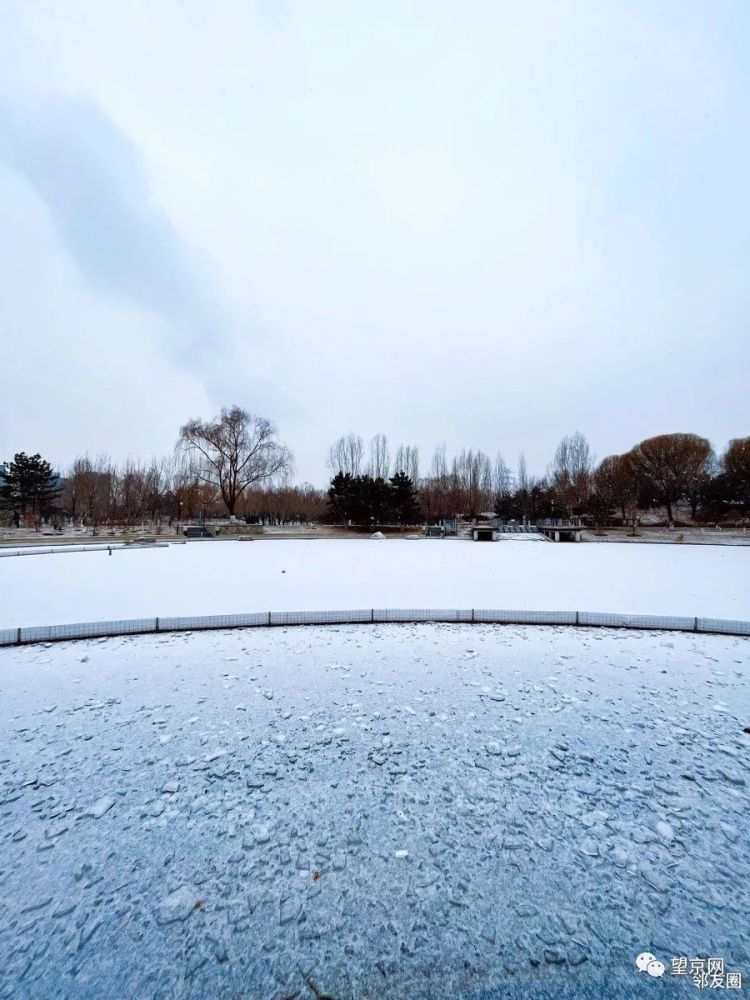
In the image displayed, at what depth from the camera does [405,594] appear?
27.1 feet

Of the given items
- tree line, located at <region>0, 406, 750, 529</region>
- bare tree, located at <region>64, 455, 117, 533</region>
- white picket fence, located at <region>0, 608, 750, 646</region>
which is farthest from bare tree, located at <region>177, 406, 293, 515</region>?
white picket fence, located at <region>0, 608, 750, 646</region>

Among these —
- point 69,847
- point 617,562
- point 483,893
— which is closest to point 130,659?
point 69,847

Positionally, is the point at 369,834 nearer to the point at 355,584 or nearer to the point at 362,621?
the point at 362,621

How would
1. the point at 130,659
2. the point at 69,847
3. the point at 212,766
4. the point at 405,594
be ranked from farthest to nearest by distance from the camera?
the point at 405,594 → the point at 130,659 → the point at 212,766 → the point at 69,847

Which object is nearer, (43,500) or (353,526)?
(353,526)

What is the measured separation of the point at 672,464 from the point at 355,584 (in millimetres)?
37470

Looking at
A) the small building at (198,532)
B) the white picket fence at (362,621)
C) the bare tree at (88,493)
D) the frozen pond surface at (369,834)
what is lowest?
the frozen pond surface at (369,834)

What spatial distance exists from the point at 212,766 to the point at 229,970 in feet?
4.69

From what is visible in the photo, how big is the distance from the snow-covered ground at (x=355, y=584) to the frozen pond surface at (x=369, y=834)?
2.85 meters

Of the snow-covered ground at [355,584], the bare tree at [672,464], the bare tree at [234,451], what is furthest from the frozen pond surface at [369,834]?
the bare tree at [672,464]

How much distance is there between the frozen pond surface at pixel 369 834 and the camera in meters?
1.76

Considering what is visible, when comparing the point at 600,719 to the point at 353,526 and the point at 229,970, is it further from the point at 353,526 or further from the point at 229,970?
the point at 353,526

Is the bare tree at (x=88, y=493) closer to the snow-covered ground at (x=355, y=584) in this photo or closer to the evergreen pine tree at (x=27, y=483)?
the evergreen pine tree at (x=27, y=483)

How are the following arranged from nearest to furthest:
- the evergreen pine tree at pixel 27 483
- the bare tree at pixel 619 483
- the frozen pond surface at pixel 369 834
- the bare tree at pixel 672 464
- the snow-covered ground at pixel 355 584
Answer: the frozen pond surface at pixel 369 834 → the snow-covered ground at pixel 355 584 → the evergreen pine tree at pixel 27 483 → the bare tree at pixel 619 483 → the bare tree at pixel 672 464
